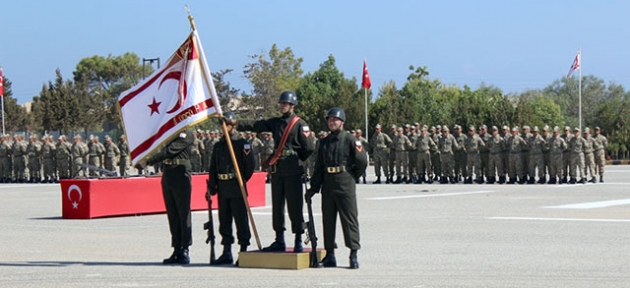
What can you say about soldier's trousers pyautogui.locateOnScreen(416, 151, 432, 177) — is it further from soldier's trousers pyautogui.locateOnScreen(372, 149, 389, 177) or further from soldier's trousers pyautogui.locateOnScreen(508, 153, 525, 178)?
soldier's trousers pyautogui.locateOnScreen(508, 153, 525, 178)

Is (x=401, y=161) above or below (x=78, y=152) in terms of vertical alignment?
below

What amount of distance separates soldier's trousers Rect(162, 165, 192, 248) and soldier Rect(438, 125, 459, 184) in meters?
20.0

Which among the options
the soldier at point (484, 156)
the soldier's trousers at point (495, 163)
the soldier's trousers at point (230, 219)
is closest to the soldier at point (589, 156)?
the soldier's trousers at point (495, 163)

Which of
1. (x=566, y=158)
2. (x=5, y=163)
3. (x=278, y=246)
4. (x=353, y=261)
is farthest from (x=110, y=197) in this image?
(x=5, y=163)

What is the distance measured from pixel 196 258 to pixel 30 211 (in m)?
9.97

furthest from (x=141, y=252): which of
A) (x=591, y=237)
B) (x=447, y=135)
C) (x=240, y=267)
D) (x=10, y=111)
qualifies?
(x=10, y=111)

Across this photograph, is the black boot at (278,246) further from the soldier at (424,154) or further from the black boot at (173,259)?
the soldier at (424,154)

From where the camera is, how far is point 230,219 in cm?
1268

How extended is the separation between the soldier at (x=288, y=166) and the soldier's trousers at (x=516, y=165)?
19527mm

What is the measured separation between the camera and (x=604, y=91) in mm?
109750

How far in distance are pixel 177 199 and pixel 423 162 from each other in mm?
20318

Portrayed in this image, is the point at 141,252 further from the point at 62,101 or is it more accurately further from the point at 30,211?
the point at 62,101

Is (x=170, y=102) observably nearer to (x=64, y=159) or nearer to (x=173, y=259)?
(x=173, y=259)

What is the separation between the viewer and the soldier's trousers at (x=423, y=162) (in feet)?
107
